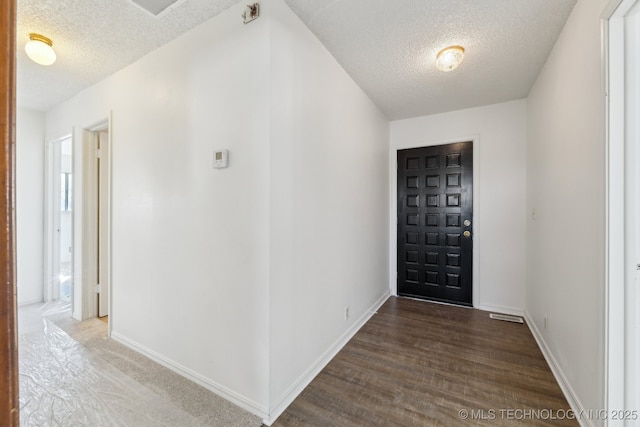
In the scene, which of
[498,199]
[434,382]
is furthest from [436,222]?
[434,382]

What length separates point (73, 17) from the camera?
5.67 feet

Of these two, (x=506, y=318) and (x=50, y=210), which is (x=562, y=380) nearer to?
(x=506, y=318)

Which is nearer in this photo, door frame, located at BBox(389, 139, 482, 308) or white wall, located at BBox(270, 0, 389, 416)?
white wall, located at BBox(270, 0, 389, 416)

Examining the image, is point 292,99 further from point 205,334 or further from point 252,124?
point 205,334

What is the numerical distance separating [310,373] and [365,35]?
8.39 ft

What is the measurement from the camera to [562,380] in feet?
5.83

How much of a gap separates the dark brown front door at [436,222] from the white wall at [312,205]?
975 millimetres

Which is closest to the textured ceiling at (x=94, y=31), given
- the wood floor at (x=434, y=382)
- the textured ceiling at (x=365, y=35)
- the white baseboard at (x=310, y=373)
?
the textured ceiling at (x=365, y=35)

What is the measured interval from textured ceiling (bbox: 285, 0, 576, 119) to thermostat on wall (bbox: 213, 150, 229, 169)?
41.5 inches

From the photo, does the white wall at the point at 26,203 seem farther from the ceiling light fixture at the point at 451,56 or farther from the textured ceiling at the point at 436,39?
the ceiling light fixture at the point at 451,56

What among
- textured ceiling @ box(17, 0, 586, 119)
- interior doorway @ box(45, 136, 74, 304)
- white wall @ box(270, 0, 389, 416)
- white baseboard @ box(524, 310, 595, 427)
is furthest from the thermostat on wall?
white baseboard @ box(524, 310, 595, 427)

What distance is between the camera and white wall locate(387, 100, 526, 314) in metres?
3.03

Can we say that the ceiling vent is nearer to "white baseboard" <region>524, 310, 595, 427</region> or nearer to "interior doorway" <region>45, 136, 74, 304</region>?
"interior doorway" <region>45, 136, 74, 304</region>
